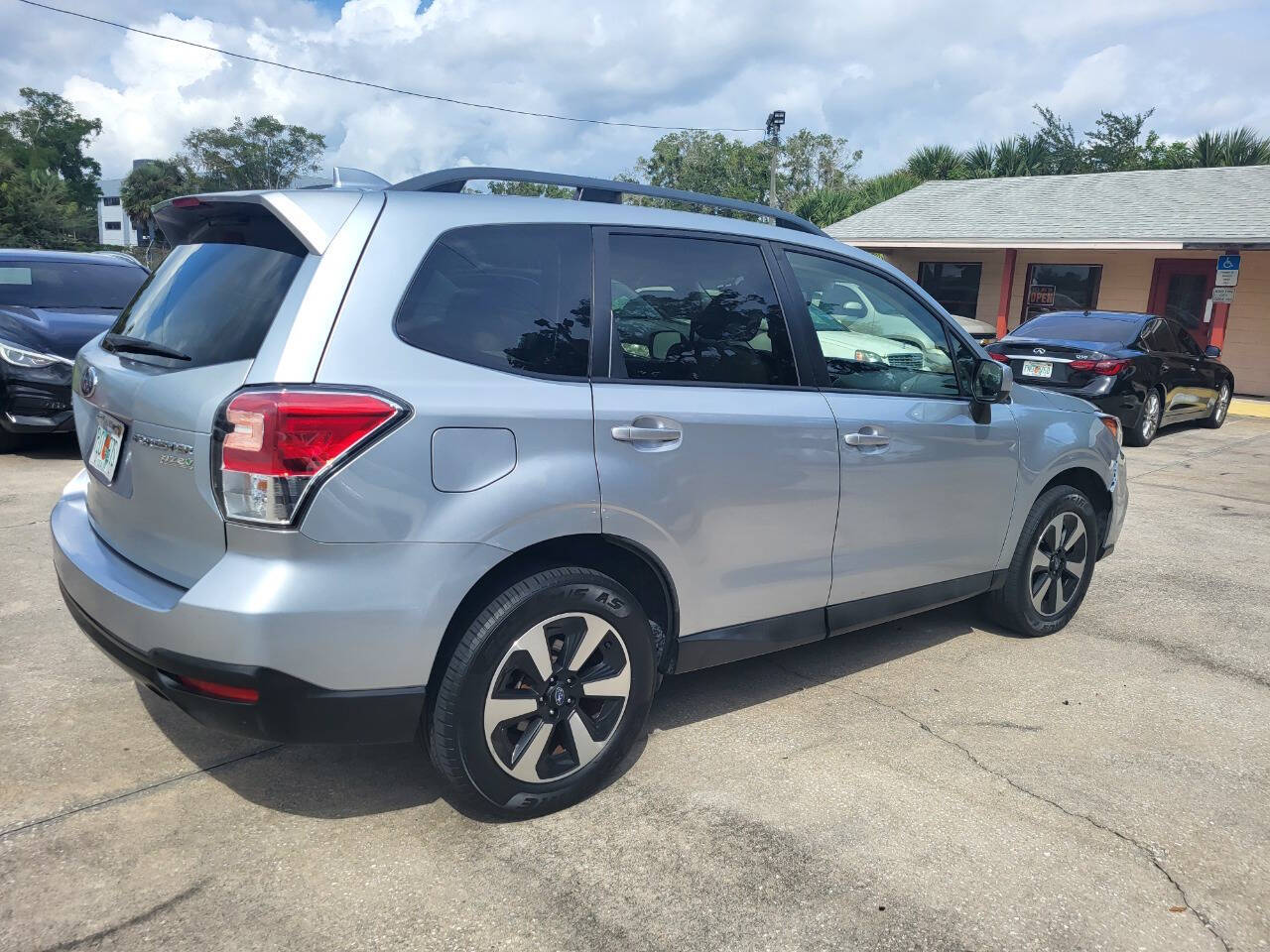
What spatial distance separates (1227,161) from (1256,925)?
30494 mm

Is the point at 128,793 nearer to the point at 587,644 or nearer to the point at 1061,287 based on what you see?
the point at 587,644

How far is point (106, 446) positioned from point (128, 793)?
1054 millimetres

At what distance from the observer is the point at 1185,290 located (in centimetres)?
1839

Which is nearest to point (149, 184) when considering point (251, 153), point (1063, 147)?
point (251, 153)

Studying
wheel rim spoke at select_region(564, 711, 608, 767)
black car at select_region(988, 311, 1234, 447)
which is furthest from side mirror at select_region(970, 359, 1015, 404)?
black car at select_region(988, 311, 1234, 447)

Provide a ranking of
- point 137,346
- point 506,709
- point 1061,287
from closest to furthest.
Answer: point 506,709 < point 137,346 < point 1061,287

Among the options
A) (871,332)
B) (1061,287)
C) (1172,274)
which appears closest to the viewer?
(871,332)

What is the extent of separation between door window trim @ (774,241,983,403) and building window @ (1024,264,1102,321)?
17.4 m

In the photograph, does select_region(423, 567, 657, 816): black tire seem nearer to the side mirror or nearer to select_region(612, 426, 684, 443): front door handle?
select_region(612, 426, 684, 443): front door handle

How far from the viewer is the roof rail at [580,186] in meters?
2.88

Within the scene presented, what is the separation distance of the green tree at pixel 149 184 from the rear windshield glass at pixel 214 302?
246 ft

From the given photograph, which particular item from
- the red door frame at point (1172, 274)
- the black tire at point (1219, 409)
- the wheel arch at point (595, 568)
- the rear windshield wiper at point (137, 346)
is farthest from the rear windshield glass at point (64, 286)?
the red door frame at point (1172, 274)

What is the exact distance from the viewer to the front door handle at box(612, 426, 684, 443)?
2.85m

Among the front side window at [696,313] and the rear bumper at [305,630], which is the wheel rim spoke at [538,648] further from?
the front side window at [696,313]
